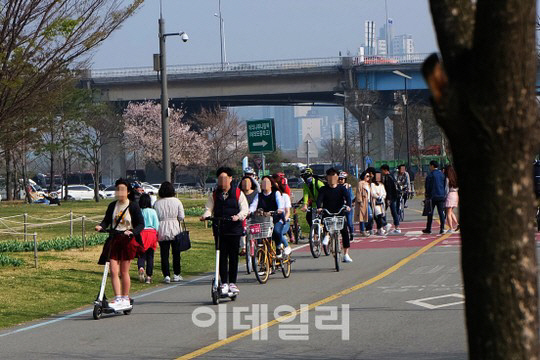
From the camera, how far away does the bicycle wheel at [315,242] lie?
66.8ft

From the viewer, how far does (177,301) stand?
588 inches

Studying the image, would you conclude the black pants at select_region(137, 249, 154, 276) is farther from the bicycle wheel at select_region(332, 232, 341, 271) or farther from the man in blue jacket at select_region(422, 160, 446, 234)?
the man in blue jacket at select_region(422, 160, 446, 234)

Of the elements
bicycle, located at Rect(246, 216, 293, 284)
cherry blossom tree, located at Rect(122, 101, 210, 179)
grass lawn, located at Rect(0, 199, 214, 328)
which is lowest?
grass lawn, located at Rect(0, 199, 214, 328)

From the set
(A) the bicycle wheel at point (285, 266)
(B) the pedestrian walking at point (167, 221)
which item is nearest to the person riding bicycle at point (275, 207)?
(A) the bicycle wheel at point (285, 266)

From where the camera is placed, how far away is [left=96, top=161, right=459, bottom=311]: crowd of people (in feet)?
44.7

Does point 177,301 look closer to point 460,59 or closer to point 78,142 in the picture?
point 460,59

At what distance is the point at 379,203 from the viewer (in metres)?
27.1

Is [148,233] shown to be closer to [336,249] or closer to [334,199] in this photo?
[336,249]

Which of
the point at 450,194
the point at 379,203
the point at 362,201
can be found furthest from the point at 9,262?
the point at 450,194

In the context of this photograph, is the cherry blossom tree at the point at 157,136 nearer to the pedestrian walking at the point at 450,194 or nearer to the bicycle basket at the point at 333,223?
the pedestrian walking at the point at 450,194

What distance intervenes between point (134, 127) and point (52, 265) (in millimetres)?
67604

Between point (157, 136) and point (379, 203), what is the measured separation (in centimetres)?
6259

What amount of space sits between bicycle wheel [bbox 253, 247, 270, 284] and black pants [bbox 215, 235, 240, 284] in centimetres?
204

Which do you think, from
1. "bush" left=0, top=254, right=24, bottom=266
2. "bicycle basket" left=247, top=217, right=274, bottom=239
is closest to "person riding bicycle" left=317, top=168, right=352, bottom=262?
"bicycle basket" left=247, top=217, right=274, bottom=239
